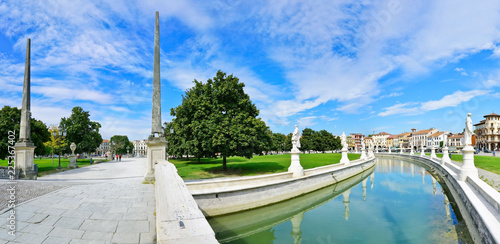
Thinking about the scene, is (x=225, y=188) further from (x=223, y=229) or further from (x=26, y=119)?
Result: (x=26, y=119)

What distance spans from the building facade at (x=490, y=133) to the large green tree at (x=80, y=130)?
366 ft

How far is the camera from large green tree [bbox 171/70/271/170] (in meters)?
17.7

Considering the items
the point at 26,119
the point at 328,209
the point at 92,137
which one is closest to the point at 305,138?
the point at 92,137

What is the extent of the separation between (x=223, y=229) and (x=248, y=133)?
9921mm

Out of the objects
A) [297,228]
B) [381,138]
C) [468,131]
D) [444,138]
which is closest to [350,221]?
[297,228]

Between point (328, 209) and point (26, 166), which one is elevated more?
point (26, 166)

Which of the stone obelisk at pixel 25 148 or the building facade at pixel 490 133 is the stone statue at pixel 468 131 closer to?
the stone obelisk at pixel 25 148

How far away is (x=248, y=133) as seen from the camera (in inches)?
730

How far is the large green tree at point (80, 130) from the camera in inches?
1518

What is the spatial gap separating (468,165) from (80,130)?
49.7m

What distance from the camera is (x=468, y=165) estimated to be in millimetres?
11367

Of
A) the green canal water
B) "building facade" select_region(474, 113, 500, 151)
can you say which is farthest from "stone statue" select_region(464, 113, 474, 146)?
"building facade" select_region(474, 113, 500, 151)

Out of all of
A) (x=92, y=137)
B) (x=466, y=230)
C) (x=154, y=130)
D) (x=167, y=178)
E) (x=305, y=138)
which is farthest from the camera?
(x=305, y=138)

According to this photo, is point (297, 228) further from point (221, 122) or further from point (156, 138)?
point (221, 122)
